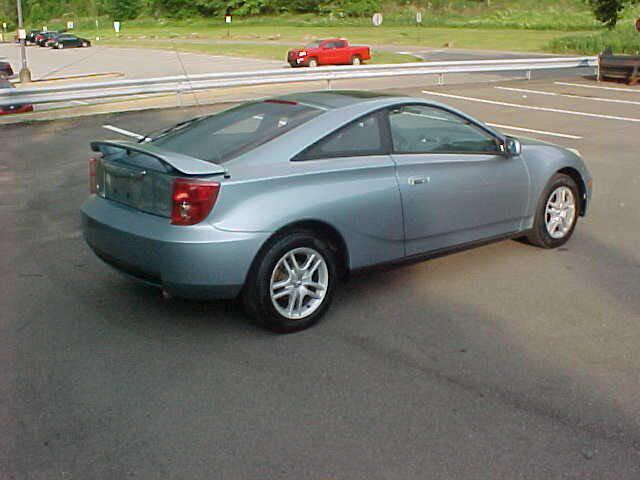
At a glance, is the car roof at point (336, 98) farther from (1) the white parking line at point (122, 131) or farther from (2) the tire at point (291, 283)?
A: (1) the white parking line at point (122, 131)

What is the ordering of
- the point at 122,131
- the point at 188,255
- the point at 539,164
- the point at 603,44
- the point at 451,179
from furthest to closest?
the point at 603,44 < the point at 122,131 < the point at 539,164 < the point at 451,179 < the point at 188,255

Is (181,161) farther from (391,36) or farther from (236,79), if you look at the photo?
(391,36)

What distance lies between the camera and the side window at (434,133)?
601cm

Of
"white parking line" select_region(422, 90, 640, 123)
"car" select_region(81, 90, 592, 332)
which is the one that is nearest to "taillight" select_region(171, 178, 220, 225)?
"car" select_region(81, 90, 592, 332)

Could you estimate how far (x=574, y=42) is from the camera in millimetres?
42750

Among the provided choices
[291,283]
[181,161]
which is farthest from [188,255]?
[291,283]

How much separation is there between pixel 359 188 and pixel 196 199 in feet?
3.76

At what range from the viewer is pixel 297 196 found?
5.25 m

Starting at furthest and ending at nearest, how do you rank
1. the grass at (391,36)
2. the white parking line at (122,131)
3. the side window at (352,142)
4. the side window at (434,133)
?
the grass at (391,36) < the white parking line at (122,131) < the side window at (434,133) < the side window at (352,142)

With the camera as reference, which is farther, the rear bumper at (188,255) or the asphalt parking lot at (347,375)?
the rear bumper at (188,255)

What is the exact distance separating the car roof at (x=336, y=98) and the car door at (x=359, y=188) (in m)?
0.21

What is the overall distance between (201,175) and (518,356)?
217cm

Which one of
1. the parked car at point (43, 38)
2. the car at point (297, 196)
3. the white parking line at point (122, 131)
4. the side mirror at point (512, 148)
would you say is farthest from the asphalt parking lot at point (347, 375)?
the parked car at point (43, 38)

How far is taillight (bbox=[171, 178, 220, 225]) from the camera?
5.01m
